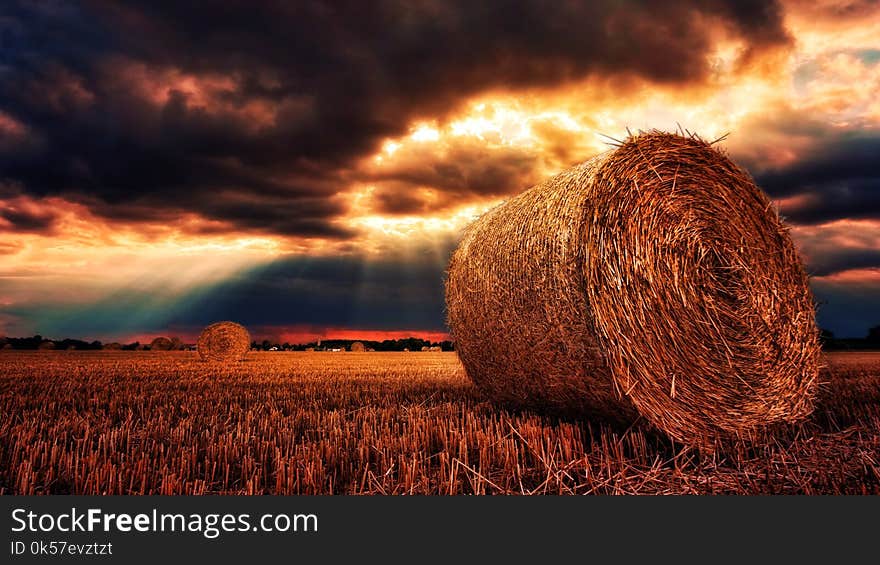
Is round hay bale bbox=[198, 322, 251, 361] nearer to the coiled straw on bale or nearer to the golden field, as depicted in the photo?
the golden field

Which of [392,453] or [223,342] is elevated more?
[223,342]

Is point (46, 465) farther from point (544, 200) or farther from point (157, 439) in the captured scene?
point (544, 200)

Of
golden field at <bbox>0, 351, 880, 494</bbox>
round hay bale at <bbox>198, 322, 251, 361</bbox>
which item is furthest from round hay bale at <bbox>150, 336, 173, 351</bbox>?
golden field at <bbox>0, 351, 880, 494</bbox>

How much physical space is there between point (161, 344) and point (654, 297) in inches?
1259

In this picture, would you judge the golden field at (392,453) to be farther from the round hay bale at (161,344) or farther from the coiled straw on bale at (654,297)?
the round hay bale at (161,344)

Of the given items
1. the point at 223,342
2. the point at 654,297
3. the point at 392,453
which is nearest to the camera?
the point at 392,453

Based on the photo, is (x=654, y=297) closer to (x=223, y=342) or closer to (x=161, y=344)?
(x=223, y=342)

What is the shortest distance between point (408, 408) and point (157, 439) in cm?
267

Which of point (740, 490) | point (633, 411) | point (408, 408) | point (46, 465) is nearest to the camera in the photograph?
point (740, 490)

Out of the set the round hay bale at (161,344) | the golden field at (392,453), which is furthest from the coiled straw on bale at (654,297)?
the round hay bale at (161,344)

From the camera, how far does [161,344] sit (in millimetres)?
31891

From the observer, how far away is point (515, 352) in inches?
229

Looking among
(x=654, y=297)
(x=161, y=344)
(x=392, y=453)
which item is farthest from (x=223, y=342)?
(x=654, y=297)

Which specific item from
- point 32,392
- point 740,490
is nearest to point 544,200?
point 740,490
